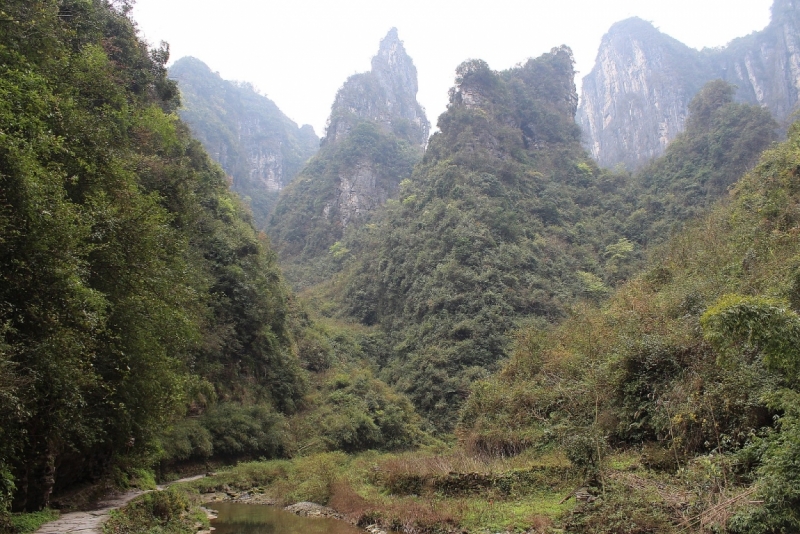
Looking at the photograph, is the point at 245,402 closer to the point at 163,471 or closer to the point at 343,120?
the point at 163,471

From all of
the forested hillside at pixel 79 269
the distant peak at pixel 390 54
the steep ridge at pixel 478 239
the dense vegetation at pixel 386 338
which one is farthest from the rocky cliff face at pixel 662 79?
the forested hillside at pixel 79 269

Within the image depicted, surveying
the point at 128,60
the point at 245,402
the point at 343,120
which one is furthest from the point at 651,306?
the point at 343,120

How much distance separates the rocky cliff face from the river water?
7327 cm

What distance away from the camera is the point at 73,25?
713 inches

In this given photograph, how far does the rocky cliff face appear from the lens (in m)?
77.4

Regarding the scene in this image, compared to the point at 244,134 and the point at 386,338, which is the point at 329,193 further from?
the point at 244,134

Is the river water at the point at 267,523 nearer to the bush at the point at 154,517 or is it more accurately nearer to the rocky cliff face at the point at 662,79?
the bush at the point at 154,517

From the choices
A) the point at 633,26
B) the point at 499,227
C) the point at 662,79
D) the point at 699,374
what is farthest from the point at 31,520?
the point at 633,26

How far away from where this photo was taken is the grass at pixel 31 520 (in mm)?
7540

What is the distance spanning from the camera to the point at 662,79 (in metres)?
90.2

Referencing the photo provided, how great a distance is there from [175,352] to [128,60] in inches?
630

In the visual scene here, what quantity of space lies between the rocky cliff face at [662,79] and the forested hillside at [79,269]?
72.2 meters

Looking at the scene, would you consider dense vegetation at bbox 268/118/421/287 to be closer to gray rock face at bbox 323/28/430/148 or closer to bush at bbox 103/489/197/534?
gray rock face at bbox 323/28/430/148

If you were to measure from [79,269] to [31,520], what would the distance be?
14.1 feet
